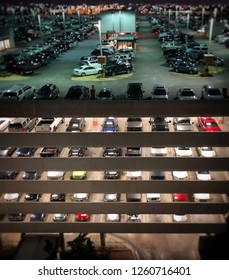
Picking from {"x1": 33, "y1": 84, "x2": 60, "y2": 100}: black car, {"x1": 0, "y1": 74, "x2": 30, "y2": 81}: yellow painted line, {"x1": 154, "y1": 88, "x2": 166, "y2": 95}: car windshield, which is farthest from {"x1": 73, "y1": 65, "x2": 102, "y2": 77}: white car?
{"x1": 154, "y1": 88, "x2": 166, "y2": 95}: car windshield

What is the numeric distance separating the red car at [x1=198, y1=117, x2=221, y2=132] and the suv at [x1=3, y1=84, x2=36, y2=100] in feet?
51.3

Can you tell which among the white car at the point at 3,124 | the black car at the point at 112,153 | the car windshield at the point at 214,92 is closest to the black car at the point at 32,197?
the black car at the point at 112,153

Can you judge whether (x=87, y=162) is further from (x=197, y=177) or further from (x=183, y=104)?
(x=197, y=177)

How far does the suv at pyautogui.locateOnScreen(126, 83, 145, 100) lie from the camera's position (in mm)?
28656

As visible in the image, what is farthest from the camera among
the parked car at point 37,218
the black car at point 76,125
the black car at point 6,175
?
the black car at point 76,125

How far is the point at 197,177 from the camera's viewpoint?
2648 centimetres

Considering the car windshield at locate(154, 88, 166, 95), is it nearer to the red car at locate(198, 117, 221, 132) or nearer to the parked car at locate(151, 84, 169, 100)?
the parked car at locate(151, 84, 169, 100)

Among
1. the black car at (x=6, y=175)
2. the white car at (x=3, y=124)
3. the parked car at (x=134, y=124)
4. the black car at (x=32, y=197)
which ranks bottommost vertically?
the black car at (x=32, y=197)

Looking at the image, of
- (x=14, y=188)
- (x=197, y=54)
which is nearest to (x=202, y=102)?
(x=14, y=188)

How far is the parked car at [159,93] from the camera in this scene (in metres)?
29.0

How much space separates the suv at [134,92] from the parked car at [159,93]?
3.48ft

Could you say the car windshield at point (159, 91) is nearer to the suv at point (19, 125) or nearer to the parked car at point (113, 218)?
the parked car at point (113, 218)

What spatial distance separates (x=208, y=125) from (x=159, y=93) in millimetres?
5232

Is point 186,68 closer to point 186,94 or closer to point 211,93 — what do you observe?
A: point 186,94
